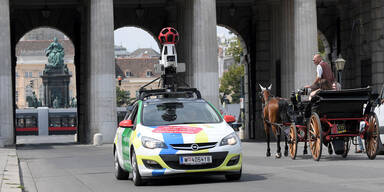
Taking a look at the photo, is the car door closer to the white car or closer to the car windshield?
the white car

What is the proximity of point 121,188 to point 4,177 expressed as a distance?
3302 millimetres

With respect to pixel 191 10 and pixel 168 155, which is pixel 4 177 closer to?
pixel 168 155

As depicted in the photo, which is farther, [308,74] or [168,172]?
A: [308,74]

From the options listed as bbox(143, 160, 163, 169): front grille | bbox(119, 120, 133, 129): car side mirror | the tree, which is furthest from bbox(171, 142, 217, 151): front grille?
the tree

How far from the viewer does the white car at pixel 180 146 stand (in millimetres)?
14297

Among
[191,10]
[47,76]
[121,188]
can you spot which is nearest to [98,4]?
[191,10]

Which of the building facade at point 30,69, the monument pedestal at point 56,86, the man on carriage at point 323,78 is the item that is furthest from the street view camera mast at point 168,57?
the building facade at point 30,69

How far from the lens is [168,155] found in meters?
14.3

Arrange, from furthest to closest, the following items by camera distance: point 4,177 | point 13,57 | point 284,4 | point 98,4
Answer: point 13,57
point 284,4
point 98,4
point 4,177

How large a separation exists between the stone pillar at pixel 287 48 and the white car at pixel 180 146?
28949 millimetres

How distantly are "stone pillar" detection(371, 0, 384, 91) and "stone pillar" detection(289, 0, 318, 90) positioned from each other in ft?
21.7

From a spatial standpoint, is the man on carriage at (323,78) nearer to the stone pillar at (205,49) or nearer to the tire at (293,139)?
the tire at (293,139)

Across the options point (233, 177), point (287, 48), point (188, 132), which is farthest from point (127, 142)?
point (287, 48)

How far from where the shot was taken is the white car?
14.3 m
